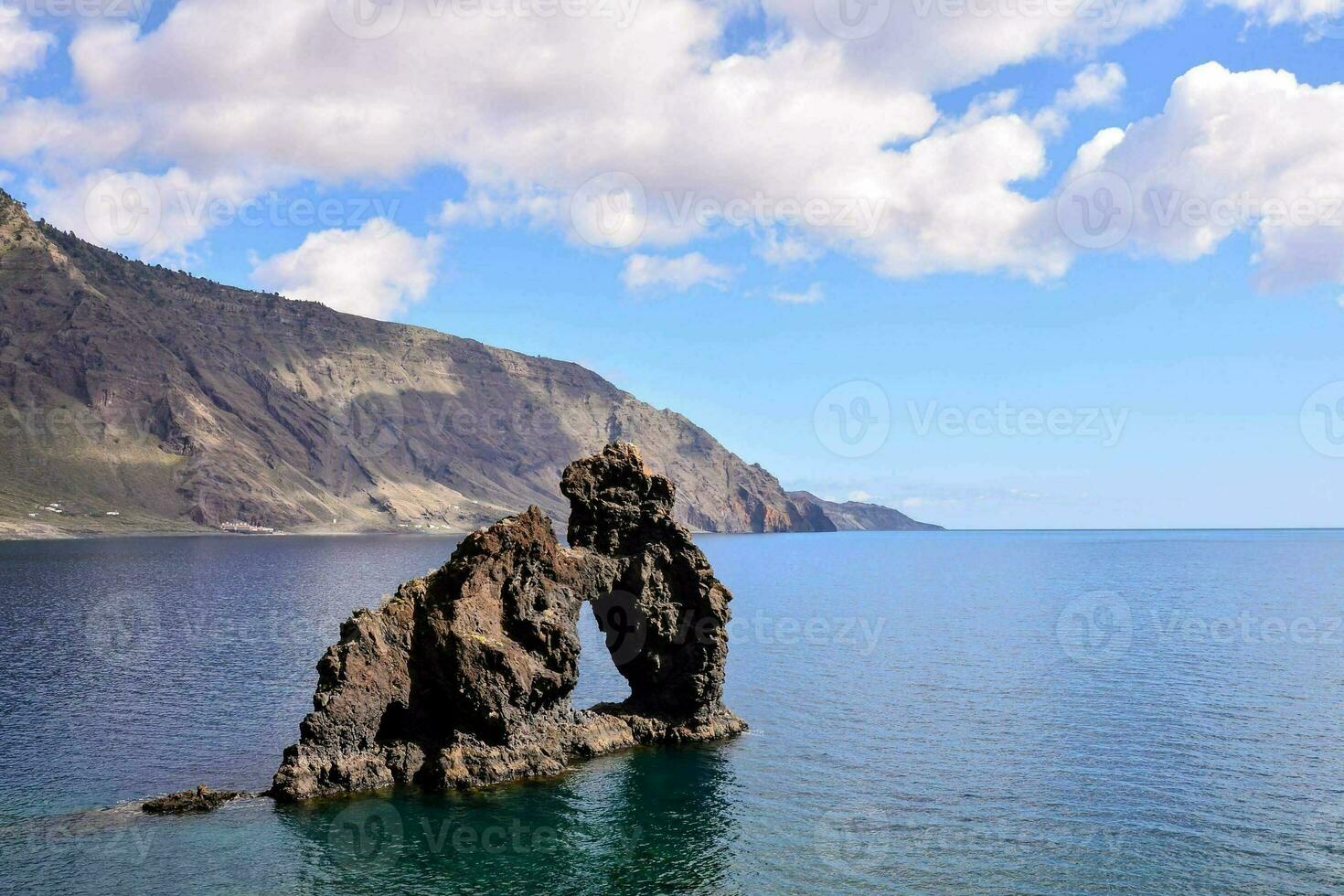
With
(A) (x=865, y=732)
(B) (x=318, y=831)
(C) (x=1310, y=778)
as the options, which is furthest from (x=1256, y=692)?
(B) (x=318, y=831)

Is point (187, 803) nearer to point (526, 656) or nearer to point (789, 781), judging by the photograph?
point (526, 656)

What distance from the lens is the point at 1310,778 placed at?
48.6 metres

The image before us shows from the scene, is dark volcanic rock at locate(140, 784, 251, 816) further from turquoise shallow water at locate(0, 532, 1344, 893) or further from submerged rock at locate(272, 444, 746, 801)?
submerged rock at locate(272, 444, 746, 801)

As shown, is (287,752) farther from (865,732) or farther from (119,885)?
(865,732)

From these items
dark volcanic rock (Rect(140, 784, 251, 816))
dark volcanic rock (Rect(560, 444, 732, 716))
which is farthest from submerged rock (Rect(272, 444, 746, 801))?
dark volcanic rock (Rect(140, 784, 251, 816))

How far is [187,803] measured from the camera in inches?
1719

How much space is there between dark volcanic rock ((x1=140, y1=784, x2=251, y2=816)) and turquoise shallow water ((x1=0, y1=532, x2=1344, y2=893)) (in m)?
0.87

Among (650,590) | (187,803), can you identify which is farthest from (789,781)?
(187,803)

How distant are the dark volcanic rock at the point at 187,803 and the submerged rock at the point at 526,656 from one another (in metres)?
2.60

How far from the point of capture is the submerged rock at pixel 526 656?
155 feet

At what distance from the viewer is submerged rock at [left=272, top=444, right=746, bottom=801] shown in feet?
155

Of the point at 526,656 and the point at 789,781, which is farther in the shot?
the point at 526,656

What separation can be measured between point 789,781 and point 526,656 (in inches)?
570

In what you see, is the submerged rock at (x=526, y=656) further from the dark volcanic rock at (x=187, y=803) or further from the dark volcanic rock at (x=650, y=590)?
the dark volcanic rock at (x=187, y=803)
